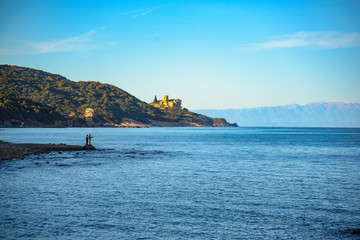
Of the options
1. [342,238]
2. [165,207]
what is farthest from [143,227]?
[342,238]

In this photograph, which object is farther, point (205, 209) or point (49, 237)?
point (205, 209)

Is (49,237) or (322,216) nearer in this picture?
(49,237)

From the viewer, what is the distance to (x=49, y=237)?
50.3 ft

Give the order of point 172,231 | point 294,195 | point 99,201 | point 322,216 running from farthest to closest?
point 294,195 → point 99,201 → point 322,216 → point 172,231

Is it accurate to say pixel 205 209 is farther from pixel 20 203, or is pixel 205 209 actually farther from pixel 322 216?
pixel 20 203

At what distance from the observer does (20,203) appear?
21547mm

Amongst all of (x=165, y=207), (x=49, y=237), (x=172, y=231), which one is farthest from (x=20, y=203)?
(x=172, y=231)

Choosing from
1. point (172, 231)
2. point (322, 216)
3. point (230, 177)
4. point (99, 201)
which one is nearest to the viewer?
point (172, 231)

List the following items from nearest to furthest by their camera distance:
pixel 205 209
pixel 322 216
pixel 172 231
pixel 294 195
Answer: pixel 172 231
pixel 322 216
pixel 205 209
pixel 294 195

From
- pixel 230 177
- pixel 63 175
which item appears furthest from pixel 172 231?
pixel 63 175

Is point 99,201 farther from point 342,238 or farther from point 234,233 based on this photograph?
point 342,238

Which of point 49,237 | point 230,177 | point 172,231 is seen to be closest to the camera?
point 49,237

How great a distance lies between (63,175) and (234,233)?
23.2m

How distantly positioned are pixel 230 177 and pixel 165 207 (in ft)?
46.6
